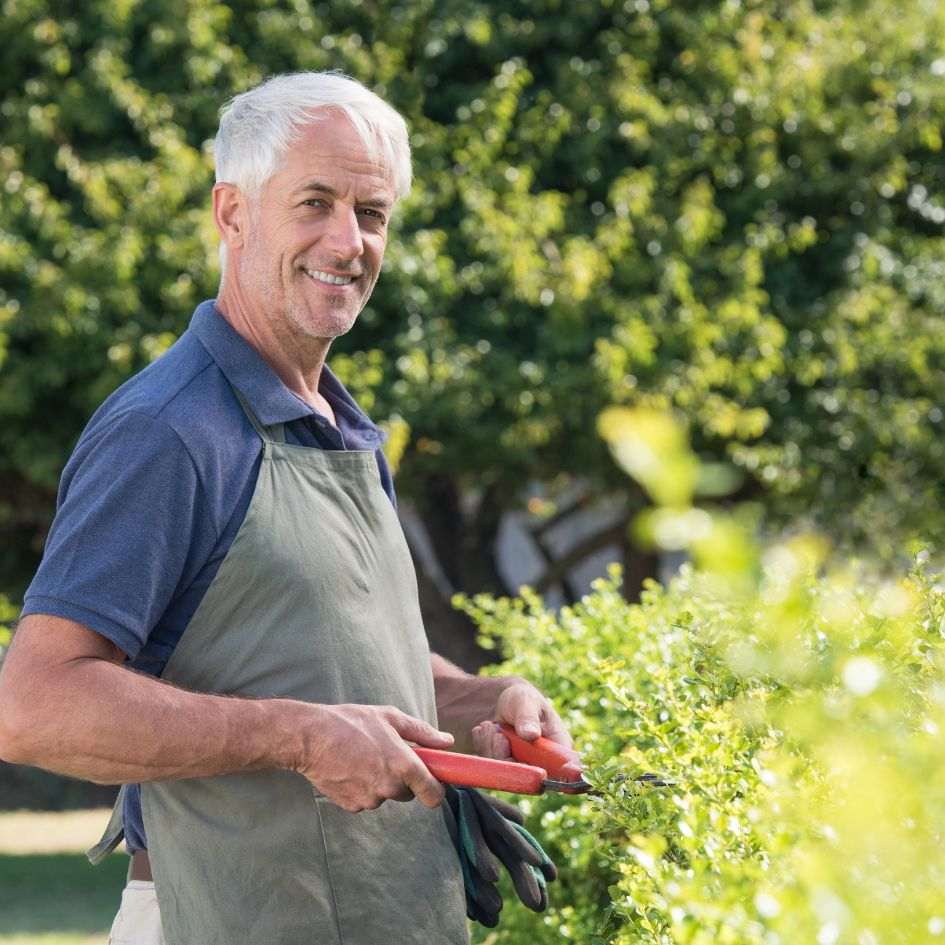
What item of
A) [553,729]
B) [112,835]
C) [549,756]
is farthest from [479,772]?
[112,835]

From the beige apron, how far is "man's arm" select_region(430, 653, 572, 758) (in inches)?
9.6

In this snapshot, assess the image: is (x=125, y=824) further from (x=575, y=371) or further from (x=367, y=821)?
(x=575, y=371)

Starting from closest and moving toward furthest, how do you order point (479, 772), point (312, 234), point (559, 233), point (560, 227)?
point (479, 772) < point (312, 234) < point (560, 227) < point (559, 233)

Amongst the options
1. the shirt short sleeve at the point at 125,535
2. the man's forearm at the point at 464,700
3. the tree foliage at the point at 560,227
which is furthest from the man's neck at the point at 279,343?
the tree foliage at the point at 560,227

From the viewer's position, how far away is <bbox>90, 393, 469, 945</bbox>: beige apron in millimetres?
2328

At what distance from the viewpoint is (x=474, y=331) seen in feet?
38.8

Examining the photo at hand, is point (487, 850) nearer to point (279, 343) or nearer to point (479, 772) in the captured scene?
point (479, 772)

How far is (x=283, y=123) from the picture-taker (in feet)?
8.35

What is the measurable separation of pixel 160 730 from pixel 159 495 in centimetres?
30

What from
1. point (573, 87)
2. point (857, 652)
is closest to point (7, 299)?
point (573, 87)

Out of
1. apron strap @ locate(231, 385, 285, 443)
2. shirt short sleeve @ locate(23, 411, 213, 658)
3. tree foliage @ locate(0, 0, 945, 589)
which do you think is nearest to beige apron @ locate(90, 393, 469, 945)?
apron strap @ locate(231, 385, 285, 443)

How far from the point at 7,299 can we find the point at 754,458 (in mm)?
5037

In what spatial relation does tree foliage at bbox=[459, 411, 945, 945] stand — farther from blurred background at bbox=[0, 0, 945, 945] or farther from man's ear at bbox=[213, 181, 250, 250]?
blurred background at bbox=[0, 0, 945, 945]

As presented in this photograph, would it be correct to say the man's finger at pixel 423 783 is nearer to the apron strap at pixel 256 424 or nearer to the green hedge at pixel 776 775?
the green hedge at pixel 776 775
